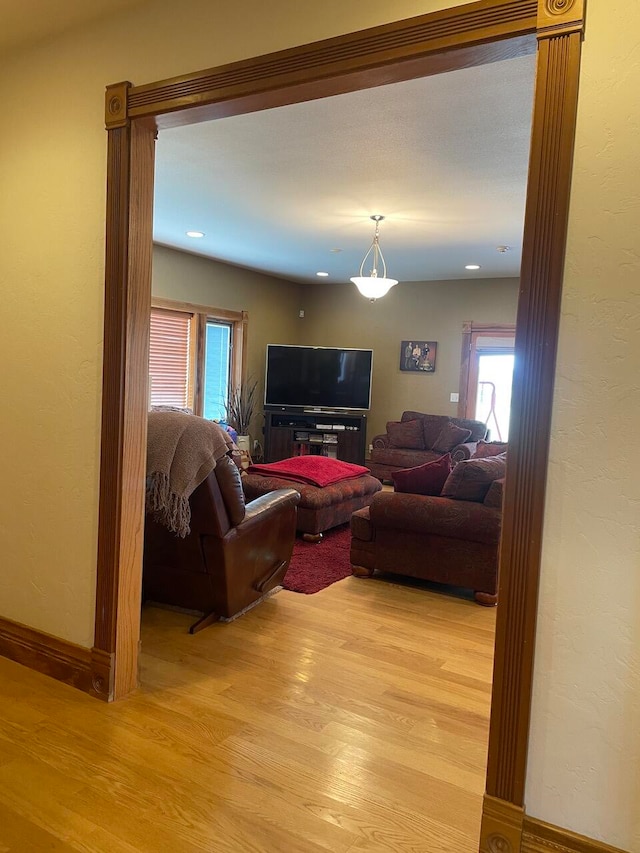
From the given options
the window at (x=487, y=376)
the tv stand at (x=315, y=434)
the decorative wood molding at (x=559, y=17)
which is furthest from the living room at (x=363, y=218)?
the decorative wood molding at (x=559, y=17)

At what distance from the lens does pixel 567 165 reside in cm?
158

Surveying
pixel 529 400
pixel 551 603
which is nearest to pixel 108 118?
pixel 529 400

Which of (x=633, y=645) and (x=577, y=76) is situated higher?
(x=577, y=76)

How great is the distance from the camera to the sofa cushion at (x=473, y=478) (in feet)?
12.6

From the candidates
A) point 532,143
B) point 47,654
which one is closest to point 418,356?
point 47,654

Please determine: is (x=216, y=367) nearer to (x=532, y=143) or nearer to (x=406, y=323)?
(x=406, y=323)

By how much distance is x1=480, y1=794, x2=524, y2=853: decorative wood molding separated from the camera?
1.68m

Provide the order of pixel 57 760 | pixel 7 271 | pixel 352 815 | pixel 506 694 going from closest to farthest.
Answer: pixel 506 694, pixel 352 815, pixel 57 760, pixel 7 271

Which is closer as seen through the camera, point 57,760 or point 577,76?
point 577,76

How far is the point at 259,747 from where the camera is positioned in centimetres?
221

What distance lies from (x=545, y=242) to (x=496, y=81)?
1.64m

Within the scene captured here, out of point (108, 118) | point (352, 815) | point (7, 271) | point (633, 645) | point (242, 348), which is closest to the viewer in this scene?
point (633, 645)

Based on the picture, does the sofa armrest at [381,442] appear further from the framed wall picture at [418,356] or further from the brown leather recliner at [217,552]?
the brown leather recliner at [217,552]

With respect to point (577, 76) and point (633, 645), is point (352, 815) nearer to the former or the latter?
point (633, 645)
